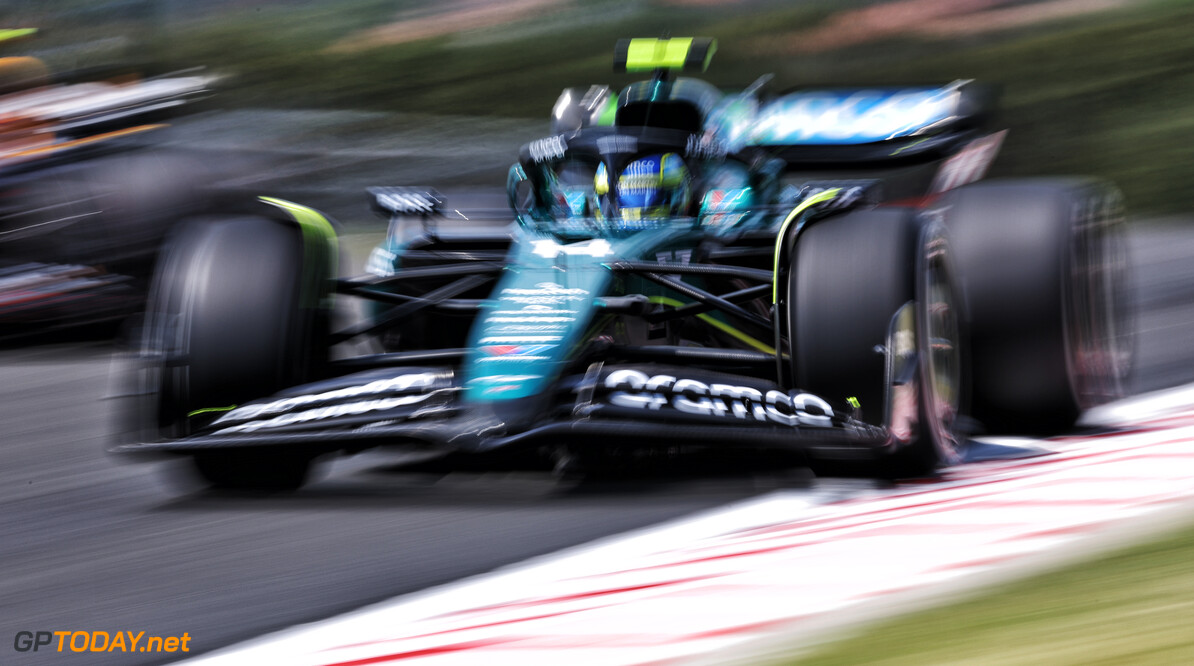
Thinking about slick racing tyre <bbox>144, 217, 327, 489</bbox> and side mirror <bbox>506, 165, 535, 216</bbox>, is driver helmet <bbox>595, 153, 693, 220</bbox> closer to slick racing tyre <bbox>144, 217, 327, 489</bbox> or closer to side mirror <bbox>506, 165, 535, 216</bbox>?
side mirror <bbox>506, 165, 535, 216</bbox>

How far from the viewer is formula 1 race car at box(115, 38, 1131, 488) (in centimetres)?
429

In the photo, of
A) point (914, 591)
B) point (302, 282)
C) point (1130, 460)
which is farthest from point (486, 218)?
point (914, 591)

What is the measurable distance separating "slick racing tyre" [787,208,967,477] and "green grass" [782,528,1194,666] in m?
1.17

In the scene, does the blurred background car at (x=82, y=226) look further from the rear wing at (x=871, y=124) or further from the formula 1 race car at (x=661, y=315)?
the rear wing at (x=871, y=124)

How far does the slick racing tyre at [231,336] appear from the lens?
457cm

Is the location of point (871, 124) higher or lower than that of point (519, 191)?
higher

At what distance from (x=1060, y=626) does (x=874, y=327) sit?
1.58 meters

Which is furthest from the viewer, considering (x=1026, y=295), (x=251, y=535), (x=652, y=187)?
(x=652, y=187)

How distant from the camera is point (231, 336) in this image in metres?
4.64

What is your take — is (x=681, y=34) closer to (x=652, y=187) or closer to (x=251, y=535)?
(x=652, y=187)

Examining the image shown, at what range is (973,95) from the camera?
6312 mm

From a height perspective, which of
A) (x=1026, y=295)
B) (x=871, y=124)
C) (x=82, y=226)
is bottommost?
(x=1026, y=295)

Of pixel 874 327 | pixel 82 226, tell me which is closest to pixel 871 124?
pixel 874 327

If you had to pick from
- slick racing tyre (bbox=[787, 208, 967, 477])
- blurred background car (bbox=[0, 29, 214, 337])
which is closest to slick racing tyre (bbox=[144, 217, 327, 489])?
slick racing tyre (bbox=[787, 208, 967, 477])
